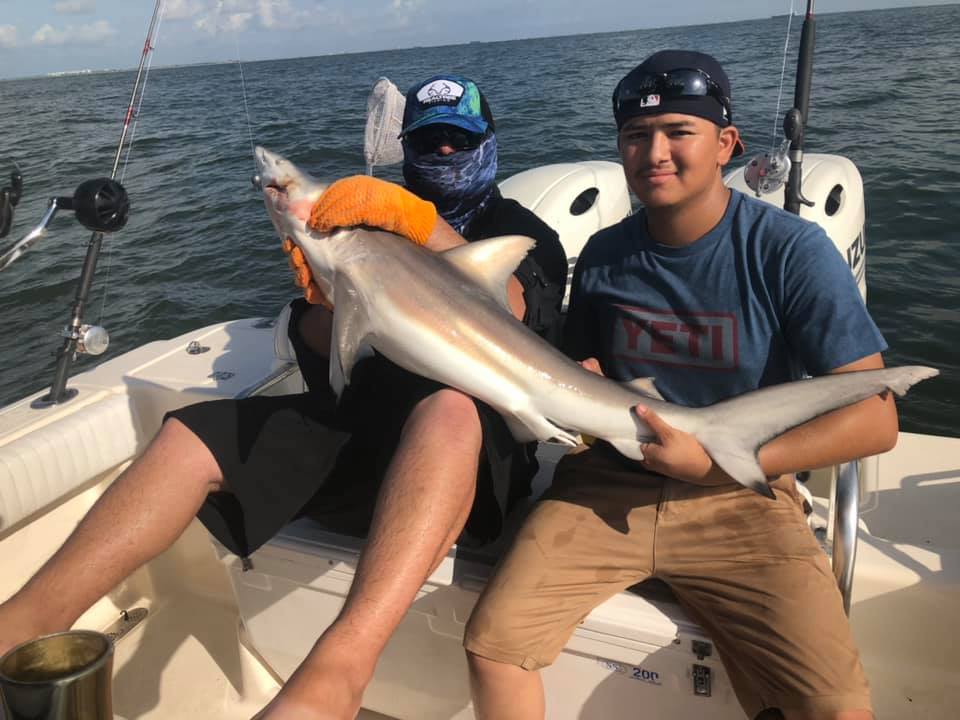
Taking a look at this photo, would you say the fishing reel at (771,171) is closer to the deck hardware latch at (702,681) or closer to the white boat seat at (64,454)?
the deck hardware latch at (702,681)

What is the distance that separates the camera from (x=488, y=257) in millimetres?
2350

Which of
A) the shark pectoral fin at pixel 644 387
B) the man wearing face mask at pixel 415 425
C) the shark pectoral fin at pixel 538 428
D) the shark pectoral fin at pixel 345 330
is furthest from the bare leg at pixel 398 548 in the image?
the shark pectoral fin at pixel 644 387

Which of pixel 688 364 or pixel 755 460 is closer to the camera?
pixel 755 460

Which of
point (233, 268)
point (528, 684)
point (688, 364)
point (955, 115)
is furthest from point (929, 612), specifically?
point (955, 115)

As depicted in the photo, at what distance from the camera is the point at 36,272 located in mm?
12047

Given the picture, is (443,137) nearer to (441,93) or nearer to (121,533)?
(441,93)

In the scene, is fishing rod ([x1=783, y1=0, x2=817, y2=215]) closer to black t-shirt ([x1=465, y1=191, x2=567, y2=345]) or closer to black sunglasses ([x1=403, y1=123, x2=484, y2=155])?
black t-shirt ([x1=465, y1=191, x2=567, y2=345])

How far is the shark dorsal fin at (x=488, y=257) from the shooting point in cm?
234

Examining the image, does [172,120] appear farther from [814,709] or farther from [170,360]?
[814,709]


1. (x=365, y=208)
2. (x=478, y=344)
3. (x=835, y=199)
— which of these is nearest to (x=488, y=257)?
(x=478, y=344)

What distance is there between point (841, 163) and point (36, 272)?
465 inches

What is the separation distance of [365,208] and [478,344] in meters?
0.53

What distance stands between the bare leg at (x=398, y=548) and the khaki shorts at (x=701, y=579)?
0.99 feet

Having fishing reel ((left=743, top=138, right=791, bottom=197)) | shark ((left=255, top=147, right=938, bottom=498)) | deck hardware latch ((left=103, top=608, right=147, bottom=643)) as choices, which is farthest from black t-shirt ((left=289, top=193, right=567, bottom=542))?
fishing reel ((left=743, top=138, right=791, bottom=197))
